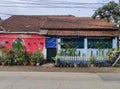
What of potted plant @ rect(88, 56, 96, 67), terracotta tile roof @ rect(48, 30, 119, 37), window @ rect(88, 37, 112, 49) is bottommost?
potted plant @ rect(88, 56, 96, 67)

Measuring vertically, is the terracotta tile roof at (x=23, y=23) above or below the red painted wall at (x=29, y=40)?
above

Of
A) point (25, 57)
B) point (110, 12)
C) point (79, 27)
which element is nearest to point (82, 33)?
point (79, 27)

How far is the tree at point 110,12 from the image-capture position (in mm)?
33222

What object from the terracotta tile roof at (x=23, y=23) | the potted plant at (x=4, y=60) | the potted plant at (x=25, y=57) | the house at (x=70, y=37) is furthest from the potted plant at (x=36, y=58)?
the terracotta tile roof at (x=23, y=23)

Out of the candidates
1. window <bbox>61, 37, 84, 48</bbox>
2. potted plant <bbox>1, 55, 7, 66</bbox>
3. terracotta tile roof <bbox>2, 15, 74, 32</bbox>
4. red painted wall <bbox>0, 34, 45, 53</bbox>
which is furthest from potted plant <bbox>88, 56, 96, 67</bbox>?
terracotta tile roof <bbox>2, 15, 74, 32</bbox>

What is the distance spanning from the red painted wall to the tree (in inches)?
261

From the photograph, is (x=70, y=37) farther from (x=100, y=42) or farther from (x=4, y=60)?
(x=4, y=60)

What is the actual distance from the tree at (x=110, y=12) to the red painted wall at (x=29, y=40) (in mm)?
6633

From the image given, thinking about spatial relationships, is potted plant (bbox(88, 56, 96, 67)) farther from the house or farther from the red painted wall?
the red painted wall

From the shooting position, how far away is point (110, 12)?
3394cm

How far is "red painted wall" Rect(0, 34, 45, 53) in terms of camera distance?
37.7 m

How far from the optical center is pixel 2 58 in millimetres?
32219

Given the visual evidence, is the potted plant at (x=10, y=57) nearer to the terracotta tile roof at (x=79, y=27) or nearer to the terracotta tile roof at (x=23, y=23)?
the terracotta tile roof at (x=79, y=27)

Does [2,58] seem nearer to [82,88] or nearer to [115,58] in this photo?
[115,58]
